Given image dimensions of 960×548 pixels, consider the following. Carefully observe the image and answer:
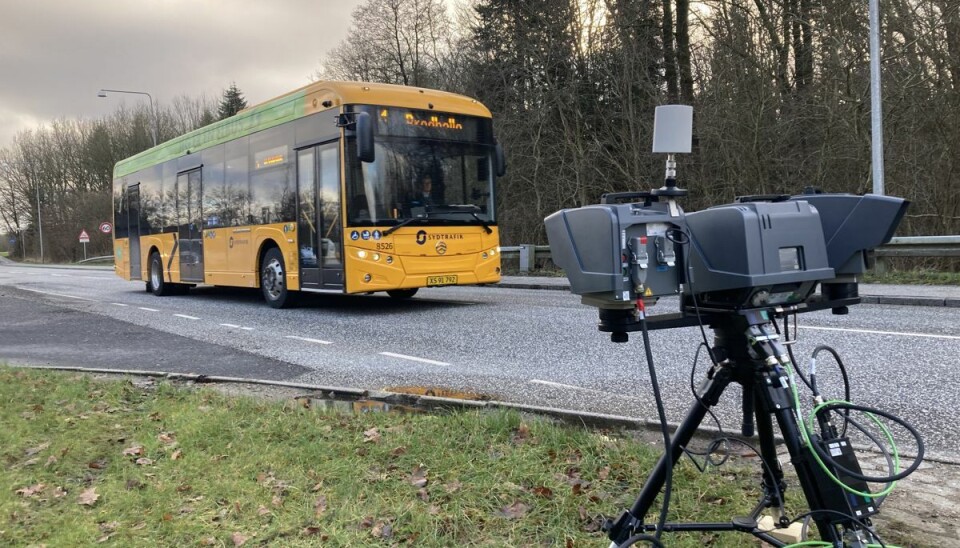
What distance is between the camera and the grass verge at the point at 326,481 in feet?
10.1

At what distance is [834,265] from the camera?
223cm

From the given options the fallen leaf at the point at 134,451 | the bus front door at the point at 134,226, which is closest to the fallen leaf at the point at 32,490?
the fallen leaf at the point at 134,451

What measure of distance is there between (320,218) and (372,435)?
24.1ft

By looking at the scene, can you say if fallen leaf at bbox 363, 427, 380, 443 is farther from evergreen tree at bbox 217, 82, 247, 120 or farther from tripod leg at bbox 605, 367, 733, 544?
evergreen tree at bbox 217, 82, 247, 120

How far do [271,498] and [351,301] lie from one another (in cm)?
1073

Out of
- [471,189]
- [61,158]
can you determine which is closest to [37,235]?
[61,158]

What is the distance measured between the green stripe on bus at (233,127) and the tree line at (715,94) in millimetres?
10489

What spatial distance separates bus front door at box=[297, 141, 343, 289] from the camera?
35.2 feet

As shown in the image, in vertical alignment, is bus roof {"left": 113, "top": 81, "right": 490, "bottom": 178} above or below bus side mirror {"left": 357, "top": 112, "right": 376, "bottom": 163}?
above

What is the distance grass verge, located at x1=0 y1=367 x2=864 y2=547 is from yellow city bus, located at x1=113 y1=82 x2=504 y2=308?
5.99 metres

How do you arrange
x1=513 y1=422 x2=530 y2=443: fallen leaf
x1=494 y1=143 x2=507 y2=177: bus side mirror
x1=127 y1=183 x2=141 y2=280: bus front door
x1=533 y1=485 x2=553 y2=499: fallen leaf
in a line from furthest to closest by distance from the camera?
x1=127 y1=183 x2=141 y2=280: bus front door → x1=494 y1=143 x2=507 y2=177: bus side mirror → x1=513 y1=422 x2=530 y2=443: fallen leaf → x1=533 y1=485 x2=553 y2=499: fallen leaf

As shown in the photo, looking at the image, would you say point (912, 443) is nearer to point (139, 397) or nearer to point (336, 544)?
point (336, 544)

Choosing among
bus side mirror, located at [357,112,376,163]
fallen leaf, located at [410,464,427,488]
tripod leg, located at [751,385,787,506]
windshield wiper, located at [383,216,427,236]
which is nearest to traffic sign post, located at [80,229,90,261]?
windshield wiper, located at [383,216,427,236]

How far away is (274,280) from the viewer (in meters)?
12.6
